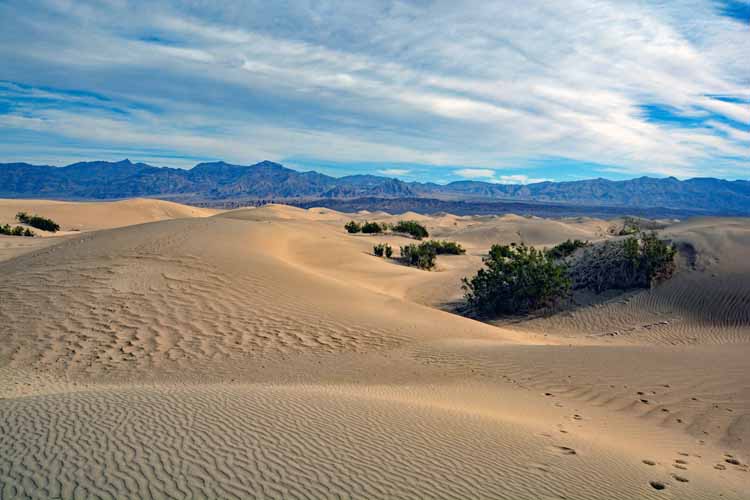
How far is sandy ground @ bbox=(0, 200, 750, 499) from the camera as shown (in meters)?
4.02

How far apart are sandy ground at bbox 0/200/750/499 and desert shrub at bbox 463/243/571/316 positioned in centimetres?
88

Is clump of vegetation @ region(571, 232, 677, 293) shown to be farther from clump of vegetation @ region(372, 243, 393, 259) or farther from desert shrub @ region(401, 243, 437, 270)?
clump of vegetation @ region(372, 243, 393, 259)

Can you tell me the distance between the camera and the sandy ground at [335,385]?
4020 mm

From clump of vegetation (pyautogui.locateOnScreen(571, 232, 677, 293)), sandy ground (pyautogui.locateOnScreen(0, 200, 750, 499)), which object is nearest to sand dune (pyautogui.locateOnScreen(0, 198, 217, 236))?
sandy ground (pyautogui.locateOnScreen(0, 200, 750, 499))

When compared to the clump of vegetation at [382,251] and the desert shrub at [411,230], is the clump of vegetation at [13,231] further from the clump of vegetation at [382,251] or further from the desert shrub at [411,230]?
the desert shrub at [411,230]

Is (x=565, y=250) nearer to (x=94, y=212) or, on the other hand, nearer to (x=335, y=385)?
(x=335, y=385)

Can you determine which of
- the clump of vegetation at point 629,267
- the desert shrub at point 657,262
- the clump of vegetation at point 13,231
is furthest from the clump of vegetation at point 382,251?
the clump of vegetation at point 13,231

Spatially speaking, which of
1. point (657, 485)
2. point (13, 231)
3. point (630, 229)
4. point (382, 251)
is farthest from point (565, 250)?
point (13, 231)

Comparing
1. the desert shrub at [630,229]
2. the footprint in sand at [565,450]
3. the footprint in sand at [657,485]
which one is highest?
the desert shrub at [630,229]

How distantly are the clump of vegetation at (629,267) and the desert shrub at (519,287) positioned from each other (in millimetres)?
1444

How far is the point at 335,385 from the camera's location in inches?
293

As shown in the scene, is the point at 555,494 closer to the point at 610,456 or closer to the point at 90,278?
the point at 610,456

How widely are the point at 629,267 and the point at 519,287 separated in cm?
384

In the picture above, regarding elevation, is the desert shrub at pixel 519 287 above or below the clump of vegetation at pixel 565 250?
below
